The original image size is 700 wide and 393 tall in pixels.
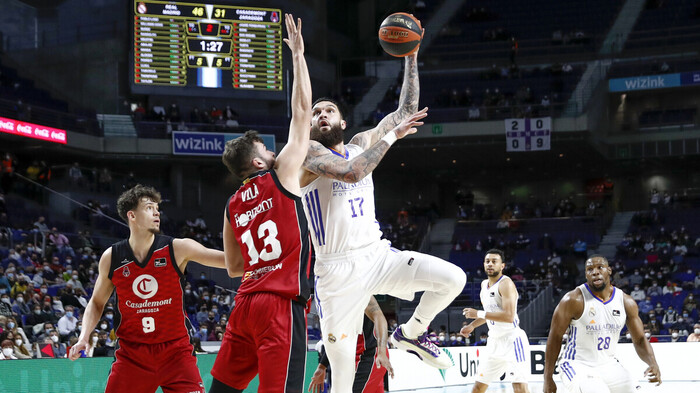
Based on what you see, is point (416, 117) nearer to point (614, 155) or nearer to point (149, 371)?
point (149, 371)

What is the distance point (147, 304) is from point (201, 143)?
2397cm

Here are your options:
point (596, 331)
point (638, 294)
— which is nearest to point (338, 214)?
point (596, 331)

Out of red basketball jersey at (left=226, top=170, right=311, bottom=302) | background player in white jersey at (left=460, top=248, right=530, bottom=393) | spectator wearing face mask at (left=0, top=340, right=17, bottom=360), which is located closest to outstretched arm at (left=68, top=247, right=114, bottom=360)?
red basketball jersey at (left=226, top=170, right=311, bottom=302)

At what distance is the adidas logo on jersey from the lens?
15.8 ft

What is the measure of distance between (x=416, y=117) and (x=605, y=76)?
2860 centimetres

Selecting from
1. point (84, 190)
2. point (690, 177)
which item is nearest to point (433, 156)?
point (690, 177)

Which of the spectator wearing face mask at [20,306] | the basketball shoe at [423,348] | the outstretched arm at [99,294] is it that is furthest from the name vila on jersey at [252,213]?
the spectator wearing face mask at [20,306]

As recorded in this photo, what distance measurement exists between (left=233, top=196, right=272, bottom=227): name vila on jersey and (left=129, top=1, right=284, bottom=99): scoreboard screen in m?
22.9

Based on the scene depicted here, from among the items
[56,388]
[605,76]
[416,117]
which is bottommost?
[56,388]

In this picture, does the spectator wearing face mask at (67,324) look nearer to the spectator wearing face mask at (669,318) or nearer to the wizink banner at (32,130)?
the wizink banner at (32,130)

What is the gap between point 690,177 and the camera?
36.4 meters

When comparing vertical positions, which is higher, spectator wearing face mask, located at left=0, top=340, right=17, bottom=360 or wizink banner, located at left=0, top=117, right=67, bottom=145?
wizink banner, located at left=0, top=117, right=67, bottom=145

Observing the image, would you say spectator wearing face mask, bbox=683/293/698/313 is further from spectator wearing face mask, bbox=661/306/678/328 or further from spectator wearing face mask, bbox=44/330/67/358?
spectator wearing face mask, bbox=44/330/67/358

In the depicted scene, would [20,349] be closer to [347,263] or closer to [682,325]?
[347,263]
